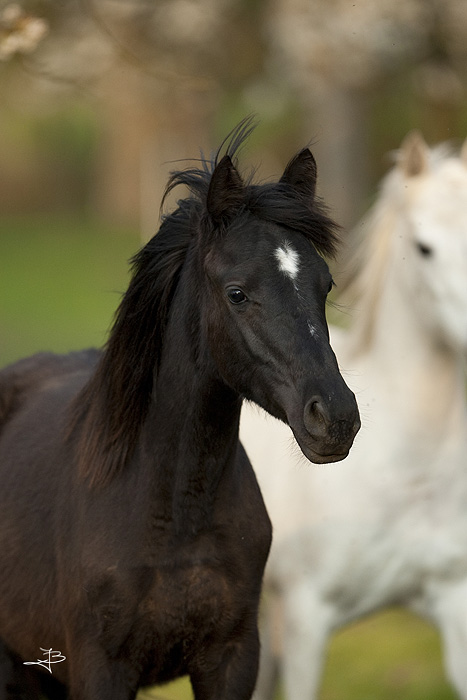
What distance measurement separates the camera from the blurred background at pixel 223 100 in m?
6.13


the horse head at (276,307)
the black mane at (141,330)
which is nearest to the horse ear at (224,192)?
the horse head at (276,307)

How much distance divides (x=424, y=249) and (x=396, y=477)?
3.12 ft

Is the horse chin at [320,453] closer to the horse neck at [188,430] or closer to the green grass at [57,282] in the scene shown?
the horse neck at [188,430]

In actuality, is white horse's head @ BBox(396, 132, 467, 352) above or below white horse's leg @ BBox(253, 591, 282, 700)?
above

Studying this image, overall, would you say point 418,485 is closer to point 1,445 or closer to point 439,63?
point 1,445

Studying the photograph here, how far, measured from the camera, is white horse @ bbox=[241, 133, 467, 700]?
439 centimetres

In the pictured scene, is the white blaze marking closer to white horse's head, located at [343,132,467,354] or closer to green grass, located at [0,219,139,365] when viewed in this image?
white horse's head, located at [343,132,467,354]

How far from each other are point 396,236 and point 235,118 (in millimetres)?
23700

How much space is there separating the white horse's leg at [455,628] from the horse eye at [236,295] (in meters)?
2.12

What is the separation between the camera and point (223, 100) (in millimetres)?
23547

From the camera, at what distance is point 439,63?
1509 centimetres

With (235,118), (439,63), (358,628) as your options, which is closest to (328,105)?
(439,63)
